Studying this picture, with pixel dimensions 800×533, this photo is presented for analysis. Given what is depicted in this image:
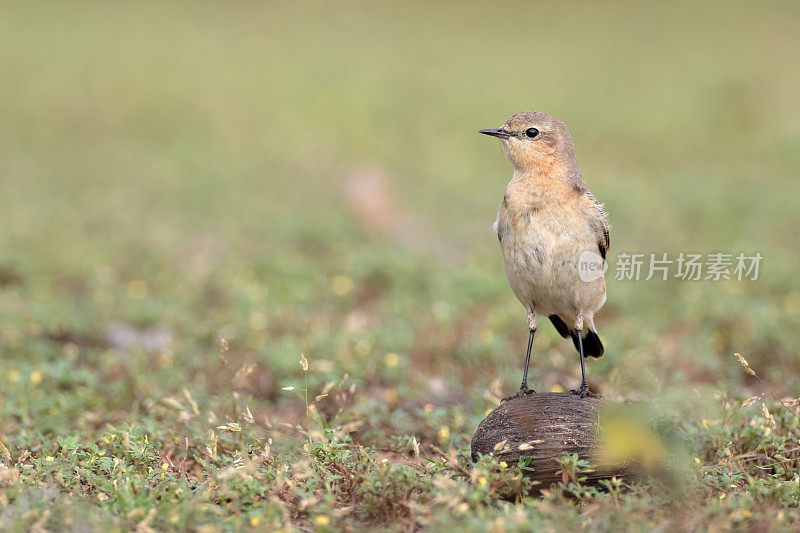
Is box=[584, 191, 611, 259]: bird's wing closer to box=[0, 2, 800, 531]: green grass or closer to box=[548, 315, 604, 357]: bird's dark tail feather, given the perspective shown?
box=[548, 315, 604, 357]: bird's dark tail feather

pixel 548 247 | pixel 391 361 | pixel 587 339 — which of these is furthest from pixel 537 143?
pixel 391 361

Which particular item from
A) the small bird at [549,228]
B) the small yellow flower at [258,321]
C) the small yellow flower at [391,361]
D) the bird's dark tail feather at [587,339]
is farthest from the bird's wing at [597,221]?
the small yellow flower at [258,321]

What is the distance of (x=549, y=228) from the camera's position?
4652 millimetres

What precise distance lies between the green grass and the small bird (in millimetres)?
840

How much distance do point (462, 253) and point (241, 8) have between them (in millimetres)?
14846

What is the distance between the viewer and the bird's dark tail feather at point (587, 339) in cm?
534

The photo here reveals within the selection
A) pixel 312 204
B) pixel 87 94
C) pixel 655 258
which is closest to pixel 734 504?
pixel 655 258

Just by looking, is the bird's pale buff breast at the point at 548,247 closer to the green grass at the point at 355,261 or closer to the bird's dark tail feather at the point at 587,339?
the bird's dark tail feather at the point at 587,339

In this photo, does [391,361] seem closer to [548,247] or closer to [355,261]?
[548,247]

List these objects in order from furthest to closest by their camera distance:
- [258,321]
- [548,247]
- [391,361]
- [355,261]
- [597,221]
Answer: [355,261], [258,321], [391,361], [597,221], [548,247]

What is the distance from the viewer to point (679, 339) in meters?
6.99

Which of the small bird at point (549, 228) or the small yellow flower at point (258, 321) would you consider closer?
the small bird at point (549, 228)

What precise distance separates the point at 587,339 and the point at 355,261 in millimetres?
3811

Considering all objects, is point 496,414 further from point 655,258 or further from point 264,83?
point 264,83
